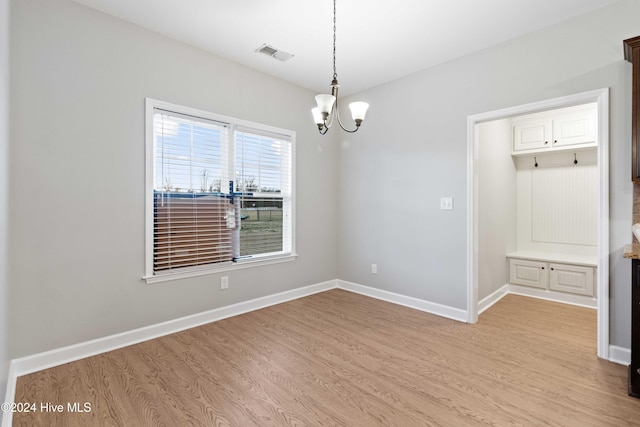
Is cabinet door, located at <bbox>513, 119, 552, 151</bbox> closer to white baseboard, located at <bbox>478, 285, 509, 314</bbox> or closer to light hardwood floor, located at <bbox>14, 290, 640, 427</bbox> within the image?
white baseboard, located at <bbox>478, 285, 509, 314</bbox>

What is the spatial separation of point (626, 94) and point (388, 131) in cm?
218

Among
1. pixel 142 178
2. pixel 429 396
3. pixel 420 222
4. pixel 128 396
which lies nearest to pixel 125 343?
pixel 128 396

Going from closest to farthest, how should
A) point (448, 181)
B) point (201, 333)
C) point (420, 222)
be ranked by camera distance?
1. point (201, 333)
2. point (448, 181)
3. point (420, 222)

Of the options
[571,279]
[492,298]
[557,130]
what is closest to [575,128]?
[557,130]

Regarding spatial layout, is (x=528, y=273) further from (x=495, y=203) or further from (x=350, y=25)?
(x=350, y=25)

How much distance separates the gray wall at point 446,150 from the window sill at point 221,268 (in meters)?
1.10

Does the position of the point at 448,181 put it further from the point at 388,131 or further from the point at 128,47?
the point at 128,47

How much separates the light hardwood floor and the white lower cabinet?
2.54ft

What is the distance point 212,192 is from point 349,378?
2.24 m

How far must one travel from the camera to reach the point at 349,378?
2229 millimetres

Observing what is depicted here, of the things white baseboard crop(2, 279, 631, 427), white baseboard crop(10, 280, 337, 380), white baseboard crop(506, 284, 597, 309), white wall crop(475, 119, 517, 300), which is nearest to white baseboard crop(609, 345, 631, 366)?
white baseboard crop(2, 279, 631, 427)

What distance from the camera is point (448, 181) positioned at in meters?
3.43

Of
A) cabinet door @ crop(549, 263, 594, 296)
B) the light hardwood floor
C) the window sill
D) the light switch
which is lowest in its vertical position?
the light hardwood floor

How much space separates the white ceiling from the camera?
248cm
